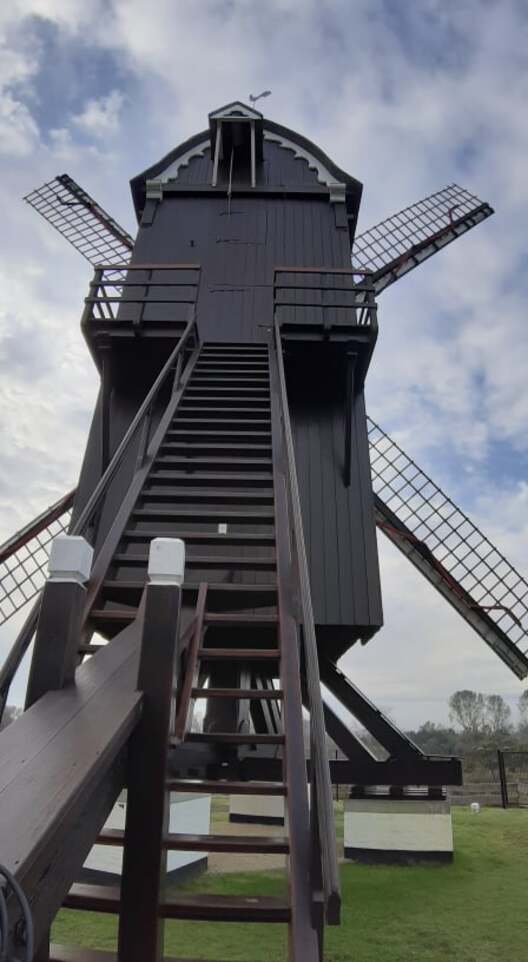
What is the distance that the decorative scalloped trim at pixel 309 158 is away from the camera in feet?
29.4

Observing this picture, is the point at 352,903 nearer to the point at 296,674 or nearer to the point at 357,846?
the point at 357,846

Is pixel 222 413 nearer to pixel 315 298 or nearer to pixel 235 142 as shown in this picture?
pixel 315 298

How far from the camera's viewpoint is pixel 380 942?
180 inches

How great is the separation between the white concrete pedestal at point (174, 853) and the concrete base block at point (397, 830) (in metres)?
1.73

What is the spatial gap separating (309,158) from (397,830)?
9434 millimetres

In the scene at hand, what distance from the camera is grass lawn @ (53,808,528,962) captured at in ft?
14.5

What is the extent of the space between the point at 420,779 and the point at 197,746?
2.39m

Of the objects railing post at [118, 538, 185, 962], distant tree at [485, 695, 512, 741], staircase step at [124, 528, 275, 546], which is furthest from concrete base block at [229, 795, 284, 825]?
distant tree at [485, 695, 512, 741]

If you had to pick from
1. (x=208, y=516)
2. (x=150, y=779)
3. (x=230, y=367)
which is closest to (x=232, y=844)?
(x=150, y=779)

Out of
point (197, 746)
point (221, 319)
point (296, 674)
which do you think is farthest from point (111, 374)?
point (296, 674)

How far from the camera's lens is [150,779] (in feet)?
5.56

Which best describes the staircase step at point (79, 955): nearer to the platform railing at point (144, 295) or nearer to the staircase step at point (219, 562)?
the staircase step at point (219, 562)

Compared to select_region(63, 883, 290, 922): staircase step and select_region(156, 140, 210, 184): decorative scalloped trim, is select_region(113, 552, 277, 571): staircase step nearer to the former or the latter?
select_region(63, 883, 290, 922): staircase step

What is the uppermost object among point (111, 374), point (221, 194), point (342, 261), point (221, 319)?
point (221, 194)
